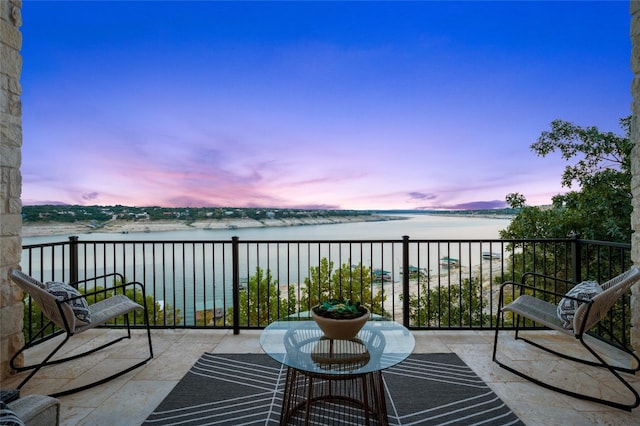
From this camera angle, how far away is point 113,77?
526 centimetres

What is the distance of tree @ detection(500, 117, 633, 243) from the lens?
4816 mm

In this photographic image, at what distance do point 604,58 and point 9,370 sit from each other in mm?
8519

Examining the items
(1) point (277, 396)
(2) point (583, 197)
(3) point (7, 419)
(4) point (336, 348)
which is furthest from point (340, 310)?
(2) point (583, 197)

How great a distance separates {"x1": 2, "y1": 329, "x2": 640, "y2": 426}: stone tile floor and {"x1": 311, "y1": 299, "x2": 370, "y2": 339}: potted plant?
3.76 ft

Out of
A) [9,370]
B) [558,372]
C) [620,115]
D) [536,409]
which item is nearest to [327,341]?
[536,409]

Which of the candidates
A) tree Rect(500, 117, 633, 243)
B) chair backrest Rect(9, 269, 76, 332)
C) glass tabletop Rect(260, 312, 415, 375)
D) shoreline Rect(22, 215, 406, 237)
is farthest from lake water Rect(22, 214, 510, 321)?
glass tabletop Rect(260, 312, 415, 375)

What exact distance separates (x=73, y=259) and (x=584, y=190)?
7791 millimetres

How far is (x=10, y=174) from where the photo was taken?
226 cm

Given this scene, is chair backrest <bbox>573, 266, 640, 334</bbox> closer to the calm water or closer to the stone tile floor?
the stone tile floor

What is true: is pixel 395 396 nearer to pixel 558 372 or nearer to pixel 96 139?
pixel 558 372

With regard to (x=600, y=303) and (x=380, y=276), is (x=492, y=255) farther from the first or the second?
(x=380, y=276)

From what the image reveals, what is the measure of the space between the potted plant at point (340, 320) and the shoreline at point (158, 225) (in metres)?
2.61

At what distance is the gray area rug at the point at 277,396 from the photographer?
5.78 feet

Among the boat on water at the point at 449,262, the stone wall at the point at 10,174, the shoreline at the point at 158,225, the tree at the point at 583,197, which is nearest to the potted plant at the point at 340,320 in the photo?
the boat on water at the point at 449,262
